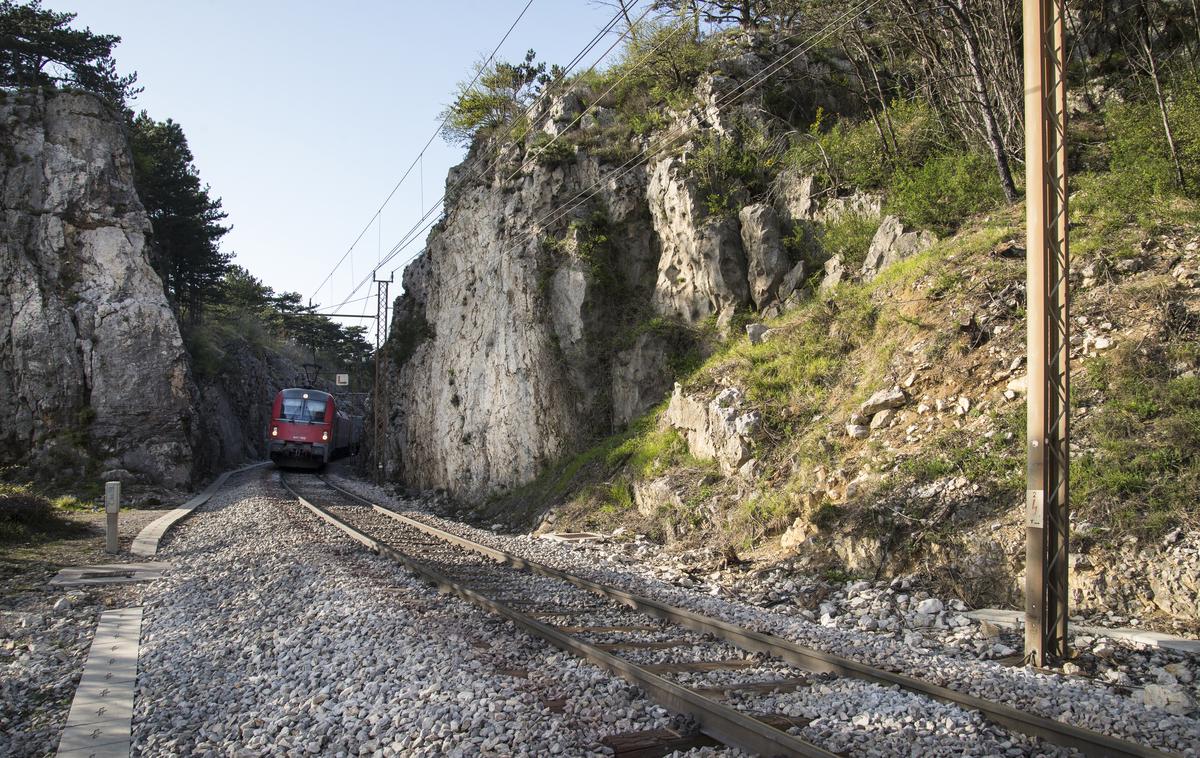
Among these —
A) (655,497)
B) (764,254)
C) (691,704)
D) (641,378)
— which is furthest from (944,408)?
(641,378)

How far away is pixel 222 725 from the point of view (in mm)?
4711

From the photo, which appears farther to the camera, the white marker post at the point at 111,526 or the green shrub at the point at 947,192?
the green shrub at the point at 947,192

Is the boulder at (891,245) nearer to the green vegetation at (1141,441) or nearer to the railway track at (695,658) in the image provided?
the green vegetation at (1141,441)

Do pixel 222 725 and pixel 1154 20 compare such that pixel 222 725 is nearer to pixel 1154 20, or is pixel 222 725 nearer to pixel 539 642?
pixel 539 642

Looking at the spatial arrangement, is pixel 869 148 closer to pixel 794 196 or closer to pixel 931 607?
pixel 794 196

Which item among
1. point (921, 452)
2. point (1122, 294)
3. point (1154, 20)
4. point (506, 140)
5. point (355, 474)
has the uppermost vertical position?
point (506, 140)

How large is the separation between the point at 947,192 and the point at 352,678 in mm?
12688

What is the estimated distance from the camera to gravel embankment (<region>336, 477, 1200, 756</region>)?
448 centimetres

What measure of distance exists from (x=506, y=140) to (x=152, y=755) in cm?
2216

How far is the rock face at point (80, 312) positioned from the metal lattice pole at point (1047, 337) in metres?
27.8

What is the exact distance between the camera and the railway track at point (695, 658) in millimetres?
4094

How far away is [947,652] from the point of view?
6.17 meters

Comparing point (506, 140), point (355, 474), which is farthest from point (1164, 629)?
point (355, 474)

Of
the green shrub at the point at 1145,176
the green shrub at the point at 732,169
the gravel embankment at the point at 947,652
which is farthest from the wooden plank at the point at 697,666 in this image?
the green shrub at the point at 732,169
